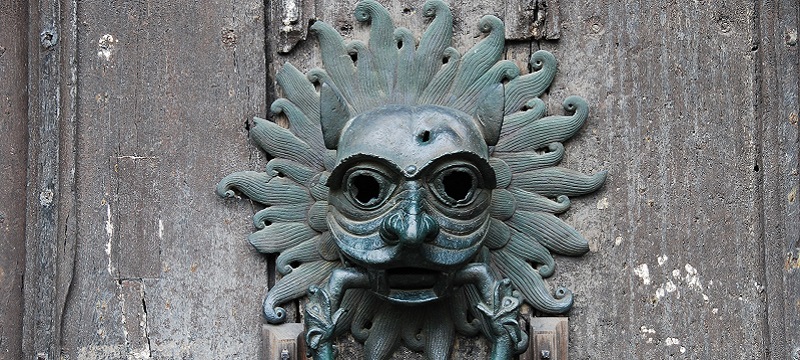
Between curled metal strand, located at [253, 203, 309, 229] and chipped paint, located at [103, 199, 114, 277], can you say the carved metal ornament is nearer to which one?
curled metal strand, located at [253, 203, 309, 229]

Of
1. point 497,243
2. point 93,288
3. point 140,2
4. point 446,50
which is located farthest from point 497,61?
point 93,288

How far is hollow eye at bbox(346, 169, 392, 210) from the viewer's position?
212 cm

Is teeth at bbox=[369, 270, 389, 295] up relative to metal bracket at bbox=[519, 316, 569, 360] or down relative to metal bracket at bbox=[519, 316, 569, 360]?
up

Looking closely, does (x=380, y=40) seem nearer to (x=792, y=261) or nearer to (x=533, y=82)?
(x=533, y=82)

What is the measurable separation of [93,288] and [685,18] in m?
1.07

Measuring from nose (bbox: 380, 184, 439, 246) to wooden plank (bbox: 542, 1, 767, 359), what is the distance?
34 centimetres

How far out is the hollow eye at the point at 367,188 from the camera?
2125mm

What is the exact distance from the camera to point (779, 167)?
7.63 feet

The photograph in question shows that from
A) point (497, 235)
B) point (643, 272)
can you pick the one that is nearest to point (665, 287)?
Result: point (643, 272)

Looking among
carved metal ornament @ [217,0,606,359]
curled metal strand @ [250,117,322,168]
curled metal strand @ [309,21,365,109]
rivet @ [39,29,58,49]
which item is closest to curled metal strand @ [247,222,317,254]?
carved metal ornament @ [217,0,606,359]

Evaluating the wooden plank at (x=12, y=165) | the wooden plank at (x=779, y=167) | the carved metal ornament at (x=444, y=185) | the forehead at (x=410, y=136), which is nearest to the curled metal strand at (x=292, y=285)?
the carved metal ornament at (x=444, y=185)

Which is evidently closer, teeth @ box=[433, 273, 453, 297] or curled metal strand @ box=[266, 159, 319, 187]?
teeth @ box=[433, 273, 453, 297]

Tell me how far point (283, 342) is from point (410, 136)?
0.40 metres

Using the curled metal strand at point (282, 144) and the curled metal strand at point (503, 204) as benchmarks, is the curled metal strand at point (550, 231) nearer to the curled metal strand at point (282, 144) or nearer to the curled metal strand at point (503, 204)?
the curled metal strand at point (503, 204)
